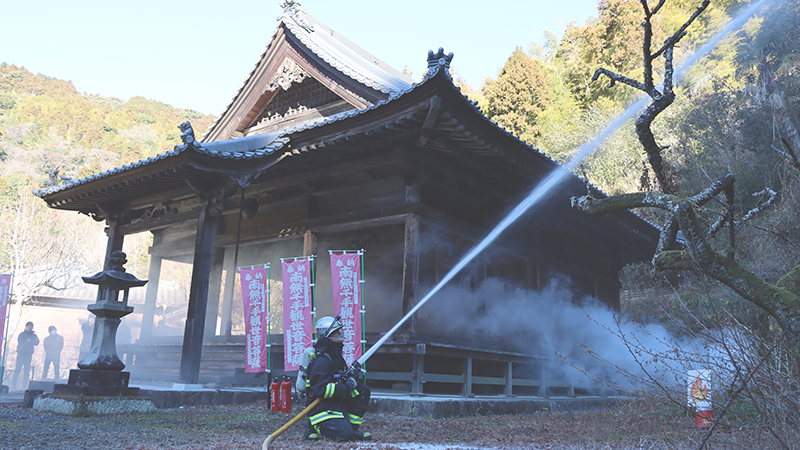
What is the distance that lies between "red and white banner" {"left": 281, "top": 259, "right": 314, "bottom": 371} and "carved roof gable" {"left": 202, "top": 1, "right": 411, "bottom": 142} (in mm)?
4176

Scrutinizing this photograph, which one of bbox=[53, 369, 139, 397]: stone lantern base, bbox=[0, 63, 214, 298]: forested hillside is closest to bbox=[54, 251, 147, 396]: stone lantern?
bbox=[53, 369, 139, 397]: stone lantern base

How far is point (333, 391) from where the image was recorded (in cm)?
524

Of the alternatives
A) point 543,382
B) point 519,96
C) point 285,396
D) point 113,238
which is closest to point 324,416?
point 285,396

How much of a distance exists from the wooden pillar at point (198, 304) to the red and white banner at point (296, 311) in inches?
59.1

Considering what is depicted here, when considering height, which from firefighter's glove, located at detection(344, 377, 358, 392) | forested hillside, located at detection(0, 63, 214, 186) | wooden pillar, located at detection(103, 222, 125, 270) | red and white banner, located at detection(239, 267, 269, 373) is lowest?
firefighter's glove, located at detection(344, 377, 358, 392)

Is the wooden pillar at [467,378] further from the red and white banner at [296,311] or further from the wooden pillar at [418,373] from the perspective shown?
the red and white banner at [296,311]

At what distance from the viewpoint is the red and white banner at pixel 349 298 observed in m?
8.68

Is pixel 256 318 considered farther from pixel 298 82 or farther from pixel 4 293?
pixel 4 293

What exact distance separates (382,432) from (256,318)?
463 centimetres

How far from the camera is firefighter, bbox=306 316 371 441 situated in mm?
5343

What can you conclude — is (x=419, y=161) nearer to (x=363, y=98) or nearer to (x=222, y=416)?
(x=363, y=98)

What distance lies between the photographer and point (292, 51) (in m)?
13.0

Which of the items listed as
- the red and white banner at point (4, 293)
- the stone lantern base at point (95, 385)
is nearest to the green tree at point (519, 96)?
the red and white banner at point (4, 293)

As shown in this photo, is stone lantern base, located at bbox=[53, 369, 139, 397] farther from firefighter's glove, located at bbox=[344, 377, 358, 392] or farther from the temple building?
firefighter's glove, located at bbox=[344, 377, 358, 392]
